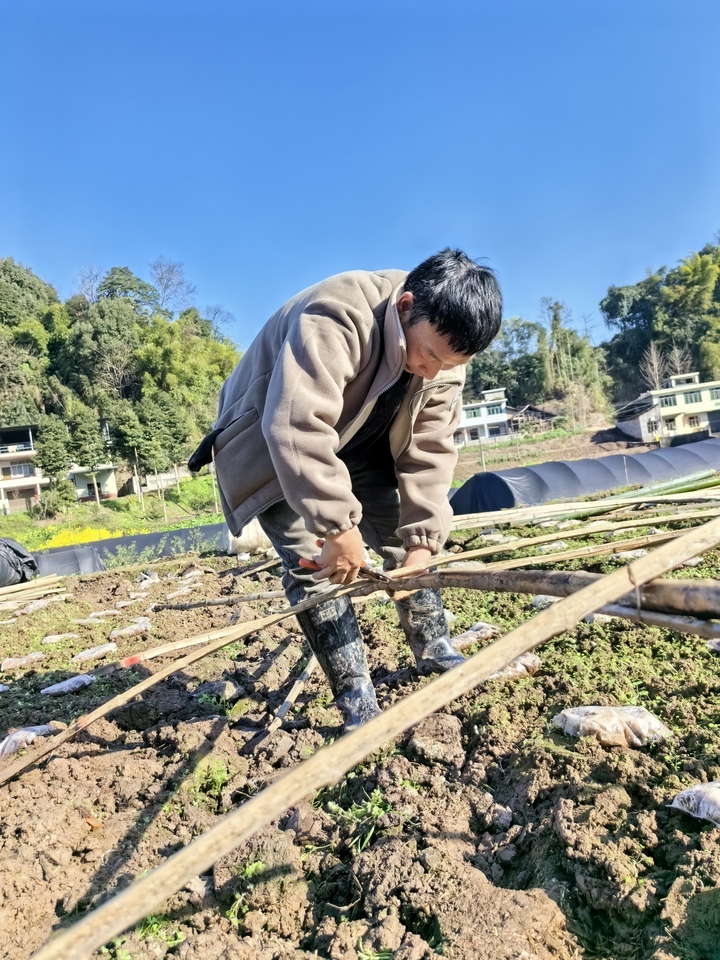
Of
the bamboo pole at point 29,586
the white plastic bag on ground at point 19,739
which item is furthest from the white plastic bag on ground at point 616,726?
the bamboo pole at point 29,586

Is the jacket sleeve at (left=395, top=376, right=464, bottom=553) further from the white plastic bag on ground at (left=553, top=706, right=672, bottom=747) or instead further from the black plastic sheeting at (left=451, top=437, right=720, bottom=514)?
the black plastic sheeting at (left=451, top=437, right=720, bottom=514)

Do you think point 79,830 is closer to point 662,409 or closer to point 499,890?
point 499,890

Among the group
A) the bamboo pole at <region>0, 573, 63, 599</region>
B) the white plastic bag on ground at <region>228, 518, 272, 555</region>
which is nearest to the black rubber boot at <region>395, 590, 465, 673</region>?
the white plastic bag on ground at <region>228, 518, 272, 555</region>

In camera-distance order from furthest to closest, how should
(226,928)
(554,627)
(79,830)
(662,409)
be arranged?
(662,409) → (79,830) → (226,928) → (554,627)

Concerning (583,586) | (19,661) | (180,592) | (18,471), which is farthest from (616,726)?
(18,471)

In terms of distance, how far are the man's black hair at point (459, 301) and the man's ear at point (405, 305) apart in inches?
0.7

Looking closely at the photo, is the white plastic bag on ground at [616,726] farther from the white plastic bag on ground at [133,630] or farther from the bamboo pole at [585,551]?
the white plastic bag on ground at [133,630]

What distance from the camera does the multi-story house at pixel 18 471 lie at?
32.0m

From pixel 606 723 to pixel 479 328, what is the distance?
1.16m

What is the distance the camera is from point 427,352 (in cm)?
179

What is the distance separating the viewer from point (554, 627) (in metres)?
0.92

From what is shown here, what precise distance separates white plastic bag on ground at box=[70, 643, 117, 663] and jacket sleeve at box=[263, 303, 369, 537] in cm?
241

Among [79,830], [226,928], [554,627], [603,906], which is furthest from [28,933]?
[554,627]

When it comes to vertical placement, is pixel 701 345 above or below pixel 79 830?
above
